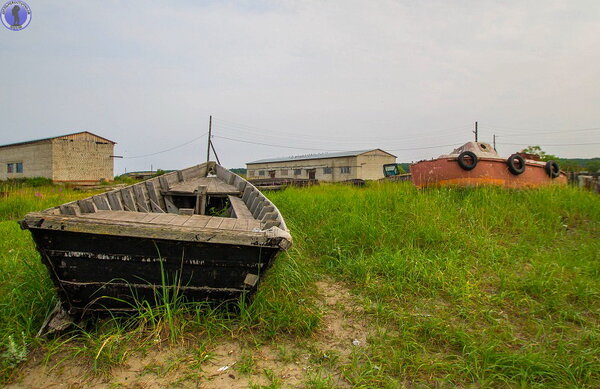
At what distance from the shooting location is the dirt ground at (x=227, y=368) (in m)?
2.40

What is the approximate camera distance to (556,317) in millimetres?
3299

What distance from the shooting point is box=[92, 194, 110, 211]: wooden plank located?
4089mm

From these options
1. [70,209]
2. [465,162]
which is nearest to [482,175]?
[465,162]

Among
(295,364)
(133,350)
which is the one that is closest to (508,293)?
(295,364)

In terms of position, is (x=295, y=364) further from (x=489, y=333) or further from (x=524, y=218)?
(x=524, y=218)

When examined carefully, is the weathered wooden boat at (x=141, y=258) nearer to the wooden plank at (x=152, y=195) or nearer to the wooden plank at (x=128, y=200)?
the wooden plank at (x=128, y=200)

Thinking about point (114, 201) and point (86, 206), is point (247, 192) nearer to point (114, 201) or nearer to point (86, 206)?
point (114, 201)

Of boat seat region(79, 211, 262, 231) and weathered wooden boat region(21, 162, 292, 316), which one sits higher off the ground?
boat seat region(79, 211, 262, 231)

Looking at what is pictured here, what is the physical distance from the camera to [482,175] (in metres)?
8.94

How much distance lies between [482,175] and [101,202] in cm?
880

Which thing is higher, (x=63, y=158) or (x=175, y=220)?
(x=63, y=158)

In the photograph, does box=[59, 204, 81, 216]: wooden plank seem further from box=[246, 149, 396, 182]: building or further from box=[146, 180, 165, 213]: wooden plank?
box=[246, 149, 396, 182]: building

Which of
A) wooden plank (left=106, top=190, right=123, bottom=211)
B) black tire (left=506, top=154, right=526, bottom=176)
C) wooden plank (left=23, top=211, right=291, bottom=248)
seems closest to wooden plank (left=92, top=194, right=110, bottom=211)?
wooden plank (left=106, top=190, right=123, bottom=211)

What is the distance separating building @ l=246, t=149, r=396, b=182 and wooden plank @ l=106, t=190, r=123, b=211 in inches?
1003
